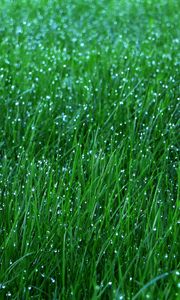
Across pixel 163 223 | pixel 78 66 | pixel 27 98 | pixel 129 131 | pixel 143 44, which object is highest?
pixel 143 44

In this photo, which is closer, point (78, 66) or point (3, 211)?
point (3, 211)

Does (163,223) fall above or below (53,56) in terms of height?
below

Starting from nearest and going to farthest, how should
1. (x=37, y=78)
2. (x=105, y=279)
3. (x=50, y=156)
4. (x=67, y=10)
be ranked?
1. (x=105, y=279)
2. (x=50, y=156)
3. (x=37, y=78)
4. (x=67, y=10)

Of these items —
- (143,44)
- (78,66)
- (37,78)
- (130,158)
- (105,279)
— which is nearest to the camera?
(105,279)

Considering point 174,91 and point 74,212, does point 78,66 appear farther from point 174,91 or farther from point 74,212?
point 74,212

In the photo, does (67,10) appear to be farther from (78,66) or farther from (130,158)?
(130,158)

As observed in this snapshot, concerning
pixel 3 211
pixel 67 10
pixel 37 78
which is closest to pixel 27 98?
pixel 37 78

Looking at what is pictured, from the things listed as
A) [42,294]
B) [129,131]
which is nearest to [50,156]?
[129,131]
